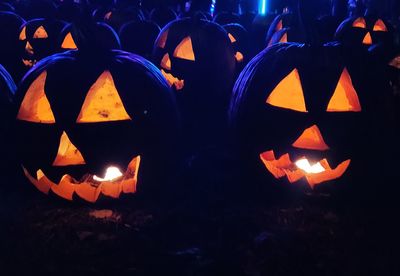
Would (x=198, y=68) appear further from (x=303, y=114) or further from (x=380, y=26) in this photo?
(x=380, y=26)

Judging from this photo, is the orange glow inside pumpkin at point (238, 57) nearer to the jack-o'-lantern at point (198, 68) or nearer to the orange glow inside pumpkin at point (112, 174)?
the jack-o'-lantern at point (198, 68)

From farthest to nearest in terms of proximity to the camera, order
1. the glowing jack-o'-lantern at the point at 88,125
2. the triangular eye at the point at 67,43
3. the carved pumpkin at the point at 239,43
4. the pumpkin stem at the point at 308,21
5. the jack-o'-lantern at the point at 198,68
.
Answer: the carved pumpkin at the point at 239,43 < the triangular eye at the point at 67,43 < the jack-o'-lantern at the point at 198,68 < the pumpkin stem at the point at 308,21 < the glowing jack-o'-lantern at the point at 88,125

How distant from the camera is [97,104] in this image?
331 centimetres

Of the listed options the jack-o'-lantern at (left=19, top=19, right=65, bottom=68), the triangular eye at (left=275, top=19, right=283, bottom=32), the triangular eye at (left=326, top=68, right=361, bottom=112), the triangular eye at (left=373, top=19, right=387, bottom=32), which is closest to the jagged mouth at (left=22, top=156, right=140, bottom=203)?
the triangular eye at (left=326, top=68, right=361, bottom=112)

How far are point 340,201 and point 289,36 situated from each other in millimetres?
3776

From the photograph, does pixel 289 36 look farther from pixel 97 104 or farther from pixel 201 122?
pixel 97 104

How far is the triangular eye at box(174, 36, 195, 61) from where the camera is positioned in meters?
5.94

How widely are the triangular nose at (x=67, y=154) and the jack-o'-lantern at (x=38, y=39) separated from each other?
19.3ft

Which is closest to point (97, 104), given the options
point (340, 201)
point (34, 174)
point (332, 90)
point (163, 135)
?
point (163, 135)

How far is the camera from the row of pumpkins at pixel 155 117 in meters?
3.28

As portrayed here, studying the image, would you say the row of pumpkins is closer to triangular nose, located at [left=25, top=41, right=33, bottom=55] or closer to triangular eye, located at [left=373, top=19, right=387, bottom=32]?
triangular nose, located at [left=25, top=41, right=33, bottom=55]

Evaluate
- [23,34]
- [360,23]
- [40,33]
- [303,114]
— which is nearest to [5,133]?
[303,114]

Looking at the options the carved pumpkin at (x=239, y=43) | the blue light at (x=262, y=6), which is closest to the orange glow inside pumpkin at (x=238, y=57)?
the carved pumpkin at (x=239, y=43)

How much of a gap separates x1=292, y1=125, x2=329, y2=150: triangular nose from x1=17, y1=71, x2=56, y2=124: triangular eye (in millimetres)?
2285
